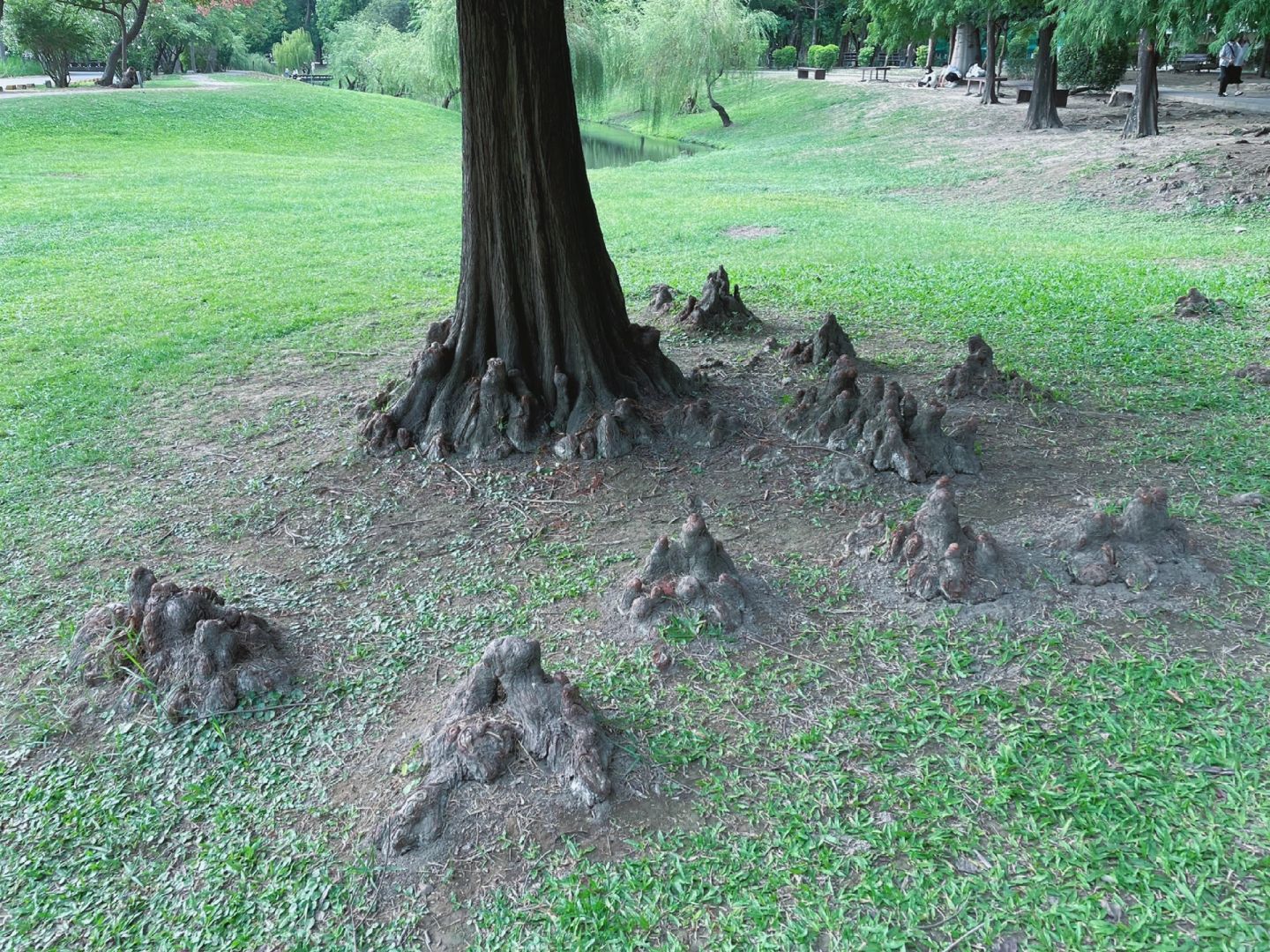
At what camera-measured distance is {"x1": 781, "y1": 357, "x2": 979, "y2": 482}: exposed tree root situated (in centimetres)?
570

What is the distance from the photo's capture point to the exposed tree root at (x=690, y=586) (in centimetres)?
441

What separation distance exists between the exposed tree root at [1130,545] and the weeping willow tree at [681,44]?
117ft

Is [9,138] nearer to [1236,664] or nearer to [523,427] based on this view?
[523,427]

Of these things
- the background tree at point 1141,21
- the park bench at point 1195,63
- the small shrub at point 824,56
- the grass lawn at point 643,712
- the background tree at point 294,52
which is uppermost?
the background tree at point 294,52

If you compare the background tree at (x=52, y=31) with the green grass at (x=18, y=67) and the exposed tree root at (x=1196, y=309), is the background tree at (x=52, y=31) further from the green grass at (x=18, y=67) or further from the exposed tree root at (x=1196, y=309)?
the exposed tree root at (x=1196, y=309)

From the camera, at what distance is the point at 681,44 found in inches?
1430

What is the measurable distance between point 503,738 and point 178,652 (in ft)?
5.30

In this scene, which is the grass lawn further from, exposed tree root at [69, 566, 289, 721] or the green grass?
the green grass

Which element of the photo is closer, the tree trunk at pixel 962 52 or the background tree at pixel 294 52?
the tree trunk at pixel 962 52

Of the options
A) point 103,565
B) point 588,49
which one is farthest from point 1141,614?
point 588,49

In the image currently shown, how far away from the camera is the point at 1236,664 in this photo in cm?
396

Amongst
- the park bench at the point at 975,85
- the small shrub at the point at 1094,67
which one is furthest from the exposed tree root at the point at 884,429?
the park bench at the point at 975,85

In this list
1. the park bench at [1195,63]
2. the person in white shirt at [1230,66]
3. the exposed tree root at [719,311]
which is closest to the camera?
the exposed tree root at [719,311]

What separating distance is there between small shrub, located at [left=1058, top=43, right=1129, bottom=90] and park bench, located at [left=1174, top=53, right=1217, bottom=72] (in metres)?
11.6
